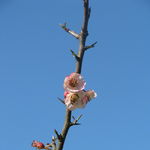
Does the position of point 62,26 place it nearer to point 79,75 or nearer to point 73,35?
point 73,35

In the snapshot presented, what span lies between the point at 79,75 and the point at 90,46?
0.41 metres

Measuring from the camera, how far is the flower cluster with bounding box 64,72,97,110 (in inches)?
145

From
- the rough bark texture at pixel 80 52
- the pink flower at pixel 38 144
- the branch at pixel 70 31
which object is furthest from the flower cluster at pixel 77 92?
the pink flower at pixel 38 144

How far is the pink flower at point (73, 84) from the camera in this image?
3695 mm

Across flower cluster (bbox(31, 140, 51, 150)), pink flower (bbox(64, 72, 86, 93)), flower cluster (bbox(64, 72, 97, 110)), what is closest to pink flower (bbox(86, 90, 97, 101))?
flower cluster (bbox(64, 72, 97, 110))

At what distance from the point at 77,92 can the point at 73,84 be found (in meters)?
0.15

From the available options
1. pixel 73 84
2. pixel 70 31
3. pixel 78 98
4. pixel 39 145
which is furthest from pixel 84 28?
pixel 39 145

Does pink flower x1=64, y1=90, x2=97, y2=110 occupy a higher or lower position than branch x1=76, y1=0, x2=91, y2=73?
lower

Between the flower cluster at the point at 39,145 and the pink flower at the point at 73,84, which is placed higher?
the pink flower at the point at 73,84

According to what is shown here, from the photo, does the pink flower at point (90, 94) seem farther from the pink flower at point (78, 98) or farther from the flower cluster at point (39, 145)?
the flower cluster at point (39, 145)

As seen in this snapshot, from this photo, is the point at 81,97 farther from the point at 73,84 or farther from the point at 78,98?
the point at 73,84

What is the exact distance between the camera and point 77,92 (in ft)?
12.5

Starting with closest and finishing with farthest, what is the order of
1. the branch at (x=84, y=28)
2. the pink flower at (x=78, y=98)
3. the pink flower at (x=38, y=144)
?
the branch at (x=84, y=28), the pink flower at (x=78, y=98), the pink flower at (x=38, y=144)

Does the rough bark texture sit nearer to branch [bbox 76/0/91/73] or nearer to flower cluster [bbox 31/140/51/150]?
branch [bbox 76/0/91/73]
